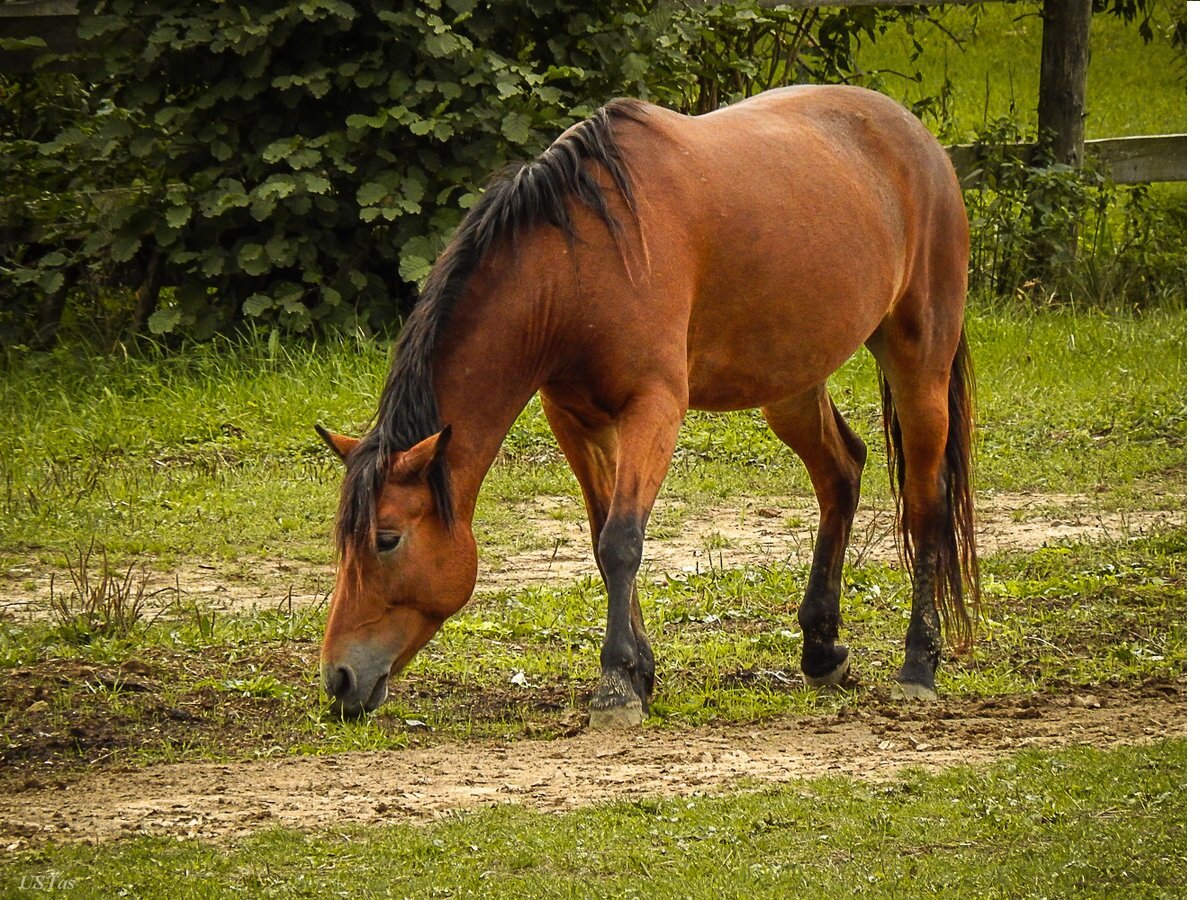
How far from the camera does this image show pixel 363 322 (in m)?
9.66

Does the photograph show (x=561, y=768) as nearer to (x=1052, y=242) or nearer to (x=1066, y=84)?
(x=1052, y=242)

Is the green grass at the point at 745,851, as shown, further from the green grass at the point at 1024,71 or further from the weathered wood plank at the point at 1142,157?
the green grass at the point at 1024,71

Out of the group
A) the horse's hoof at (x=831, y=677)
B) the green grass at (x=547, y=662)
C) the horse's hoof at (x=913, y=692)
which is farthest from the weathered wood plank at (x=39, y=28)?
the horse's hoof at (x=913, y=692)

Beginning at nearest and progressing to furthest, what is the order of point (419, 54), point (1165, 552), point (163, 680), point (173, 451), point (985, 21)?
1. point (163, 680)
2. point (1165, 552)
3. point (173, 451)
4. point (419, 54)
5. point (985, 21)

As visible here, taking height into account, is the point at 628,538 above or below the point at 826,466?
above

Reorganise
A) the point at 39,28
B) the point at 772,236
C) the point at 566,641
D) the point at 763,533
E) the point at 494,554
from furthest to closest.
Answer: the point at 39,28
the point at 763,533
the point at 494,554
the point at 566,641
the point at 772,236

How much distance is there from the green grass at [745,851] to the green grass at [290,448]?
11.3 feet

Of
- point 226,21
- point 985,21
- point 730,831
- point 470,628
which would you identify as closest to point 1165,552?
point 470,628

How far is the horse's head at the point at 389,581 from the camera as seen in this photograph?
15.4 ft

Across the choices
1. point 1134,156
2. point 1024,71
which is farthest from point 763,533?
point 1024,71

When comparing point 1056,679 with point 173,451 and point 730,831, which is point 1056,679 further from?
point 173,451

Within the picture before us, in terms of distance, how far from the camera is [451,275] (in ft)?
16.2

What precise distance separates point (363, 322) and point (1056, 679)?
528 centimetres

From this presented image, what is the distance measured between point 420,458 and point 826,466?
2025 mm
